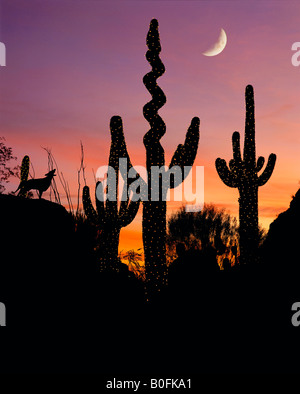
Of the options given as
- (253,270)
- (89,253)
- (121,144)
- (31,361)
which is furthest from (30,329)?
(253,270)

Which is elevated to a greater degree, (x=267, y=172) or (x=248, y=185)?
(x=267, y=172)

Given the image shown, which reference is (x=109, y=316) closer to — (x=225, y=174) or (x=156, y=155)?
(x=156, y=155)

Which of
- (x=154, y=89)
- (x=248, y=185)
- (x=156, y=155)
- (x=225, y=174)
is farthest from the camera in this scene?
(x=225, y=174)

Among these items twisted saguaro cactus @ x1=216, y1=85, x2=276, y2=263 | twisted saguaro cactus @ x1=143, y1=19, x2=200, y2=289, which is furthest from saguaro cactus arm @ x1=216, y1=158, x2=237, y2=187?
twisted saguaro cactus @ x1=143, y1=19, x2=200, y2=289

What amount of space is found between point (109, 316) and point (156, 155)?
104 inches

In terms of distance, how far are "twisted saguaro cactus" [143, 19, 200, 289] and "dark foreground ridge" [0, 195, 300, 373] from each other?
581mm

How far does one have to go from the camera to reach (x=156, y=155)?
7188 millimetres

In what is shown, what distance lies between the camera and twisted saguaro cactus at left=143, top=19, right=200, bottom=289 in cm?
699

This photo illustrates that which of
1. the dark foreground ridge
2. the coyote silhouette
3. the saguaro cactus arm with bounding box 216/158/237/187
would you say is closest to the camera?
the dark foreground ridge

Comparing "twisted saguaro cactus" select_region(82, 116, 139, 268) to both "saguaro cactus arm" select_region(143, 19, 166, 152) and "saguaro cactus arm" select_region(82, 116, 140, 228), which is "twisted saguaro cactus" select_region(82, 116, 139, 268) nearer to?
"saguaro cactus arm" select_region(82, 116, 140, 228)

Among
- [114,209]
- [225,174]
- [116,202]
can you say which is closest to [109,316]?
[114,209]

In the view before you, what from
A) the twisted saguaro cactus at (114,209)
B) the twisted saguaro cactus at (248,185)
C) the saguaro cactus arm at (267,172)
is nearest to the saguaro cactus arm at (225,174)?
the twisted saguaro cactus at (248,185)

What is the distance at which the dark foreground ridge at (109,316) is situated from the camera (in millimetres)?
5281

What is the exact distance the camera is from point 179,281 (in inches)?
320
